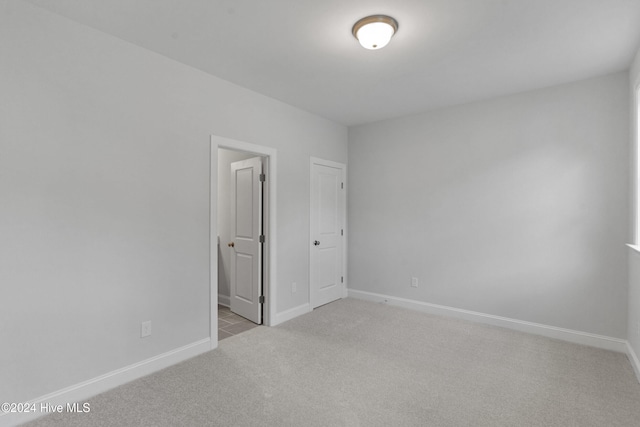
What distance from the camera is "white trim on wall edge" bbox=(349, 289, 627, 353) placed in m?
3.09

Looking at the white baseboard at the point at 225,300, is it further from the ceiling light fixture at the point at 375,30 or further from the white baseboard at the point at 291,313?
the ceiling light fixture at the point at 375,30

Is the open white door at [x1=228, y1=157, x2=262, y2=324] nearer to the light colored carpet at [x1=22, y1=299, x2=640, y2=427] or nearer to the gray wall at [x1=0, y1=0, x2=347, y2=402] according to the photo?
the light colored carpet at [x1=22, y1=299, x2=640, y2=427]

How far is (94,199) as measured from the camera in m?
2.32

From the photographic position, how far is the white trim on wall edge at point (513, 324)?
10.2 feet

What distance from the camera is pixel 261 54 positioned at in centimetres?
269

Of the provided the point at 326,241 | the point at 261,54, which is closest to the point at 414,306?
the point at 326,241

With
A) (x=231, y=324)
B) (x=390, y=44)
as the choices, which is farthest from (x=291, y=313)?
(x=390, y=44)

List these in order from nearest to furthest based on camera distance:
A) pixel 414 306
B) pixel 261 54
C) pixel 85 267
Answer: pixel 85 267 < pixel 261 54 < pixel 414 306

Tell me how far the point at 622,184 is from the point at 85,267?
4.68m

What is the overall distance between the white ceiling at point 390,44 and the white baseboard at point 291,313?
2.61m

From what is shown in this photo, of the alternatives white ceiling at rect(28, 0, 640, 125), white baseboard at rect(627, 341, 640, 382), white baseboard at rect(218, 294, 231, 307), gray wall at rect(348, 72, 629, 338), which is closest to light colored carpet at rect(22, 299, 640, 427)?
white baseboard at rect(627, 341, 640, 382)

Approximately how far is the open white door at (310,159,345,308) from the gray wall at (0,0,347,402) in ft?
5.14

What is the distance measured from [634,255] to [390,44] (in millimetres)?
2704

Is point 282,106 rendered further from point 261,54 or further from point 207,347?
point 207,347
